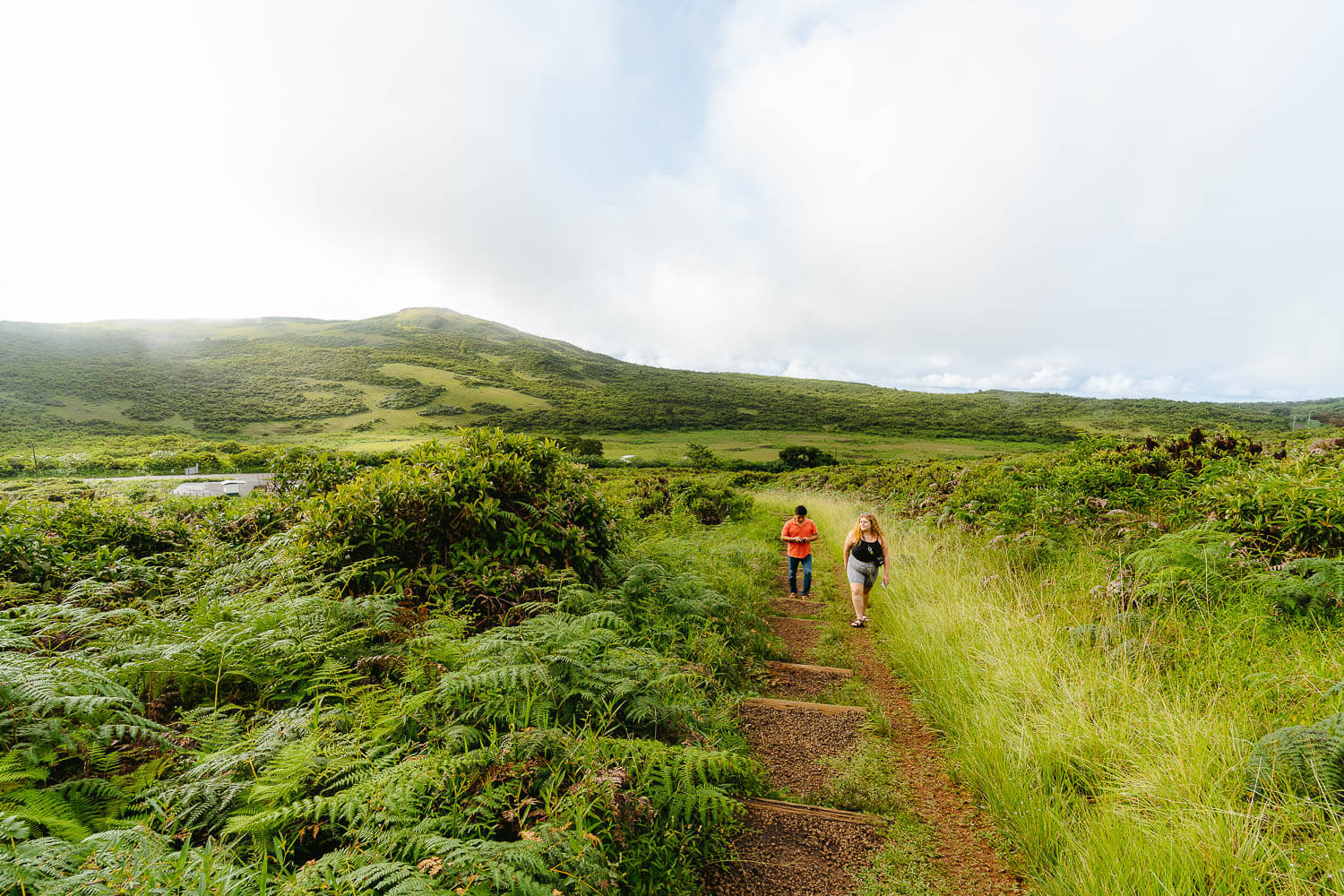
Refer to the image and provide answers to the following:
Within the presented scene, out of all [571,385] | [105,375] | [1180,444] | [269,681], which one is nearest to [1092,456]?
[1180,444]

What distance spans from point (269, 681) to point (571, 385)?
11110cm

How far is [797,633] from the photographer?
21.8ft

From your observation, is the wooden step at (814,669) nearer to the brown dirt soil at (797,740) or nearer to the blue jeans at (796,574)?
the brown dirt soil at (797,740)

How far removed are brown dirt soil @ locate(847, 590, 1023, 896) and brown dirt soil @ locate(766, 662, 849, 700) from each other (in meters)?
0.55

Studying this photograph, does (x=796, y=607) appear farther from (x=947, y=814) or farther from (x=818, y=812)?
(x=818, y=812)

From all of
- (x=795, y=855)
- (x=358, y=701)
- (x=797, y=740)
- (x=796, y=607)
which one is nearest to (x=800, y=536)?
(x=796, y=607)

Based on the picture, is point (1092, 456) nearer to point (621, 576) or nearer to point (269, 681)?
point (621, 576)

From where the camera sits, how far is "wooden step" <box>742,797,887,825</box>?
295 centimetres

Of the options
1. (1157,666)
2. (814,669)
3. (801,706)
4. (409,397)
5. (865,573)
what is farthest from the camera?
(409,397)

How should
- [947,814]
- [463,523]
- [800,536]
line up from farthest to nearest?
[800,536]
[463,523]
[947,814]

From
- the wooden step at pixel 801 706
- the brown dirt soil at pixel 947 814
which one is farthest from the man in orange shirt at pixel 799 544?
the wooden step at pixel 801 706

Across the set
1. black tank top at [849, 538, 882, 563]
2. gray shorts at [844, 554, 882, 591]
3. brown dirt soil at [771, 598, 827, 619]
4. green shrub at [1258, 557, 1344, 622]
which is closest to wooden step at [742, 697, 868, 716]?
gray shorts at [844, 554, 882, 591]

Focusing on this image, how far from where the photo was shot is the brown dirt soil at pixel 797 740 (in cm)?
338

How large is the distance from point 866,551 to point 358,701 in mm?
6283
